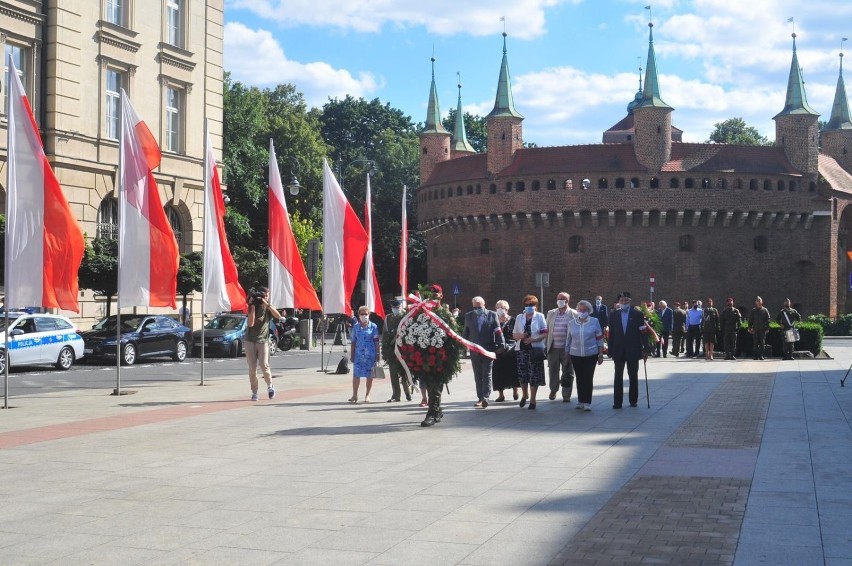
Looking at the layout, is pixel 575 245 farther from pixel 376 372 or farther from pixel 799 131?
pixel 376 372

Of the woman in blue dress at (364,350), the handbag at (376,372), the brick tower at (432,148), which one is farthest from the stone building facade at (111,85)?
the brick tower at (432,148)

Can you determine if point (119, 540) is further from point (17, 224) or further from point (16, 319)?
point (16, 319)

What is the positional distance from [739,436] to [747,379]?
32.9 ft

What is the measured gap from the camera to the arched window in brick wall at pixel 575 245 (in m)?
64.8

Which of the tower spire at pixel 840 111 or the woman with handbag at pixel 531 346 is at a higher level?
the tower spire at pixel 840 111

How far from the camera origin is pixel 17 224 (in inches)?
622

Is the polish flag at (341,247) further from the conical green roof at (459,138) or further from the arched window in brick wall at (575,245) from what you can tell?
the conical green roof at (459,138)

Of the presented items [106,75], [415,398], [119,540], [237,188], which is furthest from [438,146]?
[119,540]

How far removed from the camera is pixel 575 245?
65000mm

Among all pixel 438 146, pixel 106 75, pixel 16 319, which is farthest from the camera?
pixel 438 146

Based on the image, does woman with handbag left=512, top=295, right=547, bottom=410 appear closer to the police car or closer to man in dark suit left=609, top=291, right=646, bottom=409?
man in dark suit left=609, top=291, right=646, bottom=409

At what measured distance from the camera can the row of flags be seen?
15.9 meters

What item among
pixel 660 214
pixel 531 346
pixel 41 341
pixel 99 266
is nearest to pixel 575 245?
pixel 660 214

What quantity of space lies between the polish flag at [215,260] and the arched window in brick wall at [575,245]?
46177 mm
